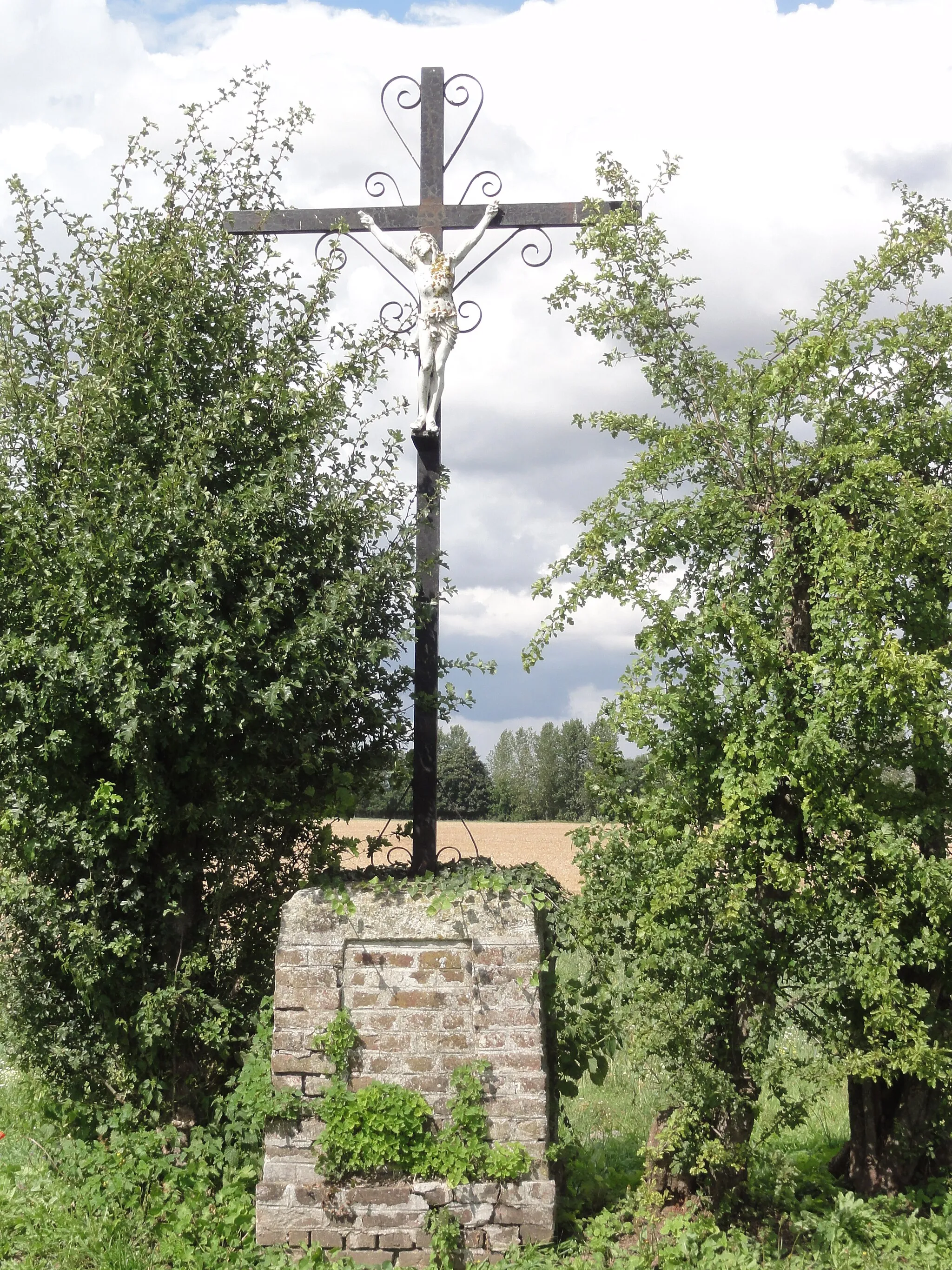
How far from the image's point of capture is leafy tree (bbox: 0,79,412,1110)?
4.94 m

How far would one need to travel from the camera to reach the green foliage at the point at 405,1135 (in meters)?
4.61

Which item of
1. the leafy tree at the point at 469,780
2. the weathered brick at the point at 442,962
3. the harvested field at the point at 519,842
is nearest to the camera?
the weathered brick at the point at 442,962

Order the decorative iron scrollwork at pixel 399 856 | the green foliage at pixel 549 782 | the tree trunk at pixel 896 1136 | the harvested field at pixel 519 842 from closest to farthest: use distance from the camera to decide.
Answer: the tree trunk at pixel 896 1136, the decorative iron scrollwork at pixel 399 856, the harvested field at pixel 519 842, the green foliage at pixel 549 782

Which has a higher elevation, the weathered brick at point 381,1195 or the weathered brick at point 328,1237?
the weathered brick at point 381,1195

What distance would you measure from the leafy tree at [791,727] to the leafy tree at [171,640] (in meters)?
1.25

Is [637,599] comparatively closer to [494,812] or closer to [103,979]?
[103,979]

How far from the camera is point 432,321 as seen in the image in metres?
5.62

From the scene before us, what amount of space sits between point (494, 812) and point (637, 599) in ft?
147

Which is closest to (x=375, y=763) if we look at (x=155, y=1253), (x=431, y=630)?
(x=431, y=630)

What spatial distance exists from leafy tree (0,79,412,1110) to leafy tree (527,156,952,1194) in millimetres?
1249

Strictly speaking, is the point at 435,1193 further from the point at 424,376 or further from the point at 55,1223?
the point at 424,376

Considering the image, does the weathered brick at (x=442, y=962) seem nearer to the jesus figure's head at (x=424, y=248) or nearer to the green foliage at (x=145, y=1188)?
the green foliage at (x=145, y=1188)

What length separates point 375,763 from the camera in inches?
223

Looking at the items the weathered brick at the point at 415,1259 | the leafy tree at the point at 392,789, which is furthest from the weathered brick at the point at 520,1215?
the leafy tree at the point at 392,789
